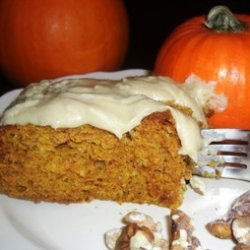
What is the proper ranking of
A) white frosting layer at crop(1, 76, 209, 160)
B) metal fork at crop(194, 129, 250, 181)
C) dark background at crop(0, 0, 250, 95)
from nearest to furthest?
white frosting layer at crop(1, 76, 209, 160) → metal fork at crop(194, 129, 250, 181) → dark background at crop(0, 0, 250, 95)

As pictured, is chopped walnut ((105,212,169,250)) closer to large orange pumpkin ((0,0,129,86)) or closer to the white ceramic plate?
the white ceramic plate

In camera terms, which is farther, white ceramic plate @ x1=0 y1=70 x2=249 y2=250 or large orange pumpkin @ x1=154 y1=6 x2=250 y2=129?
large orange pumpkin @ x1=154 y1=6 x2=250 y2=129

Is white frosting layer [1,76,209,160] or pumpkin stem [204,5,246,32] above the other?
pumpkin stem [204,5,246,32]

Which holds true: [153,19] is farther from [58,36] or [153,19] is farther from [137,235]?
[137,235]

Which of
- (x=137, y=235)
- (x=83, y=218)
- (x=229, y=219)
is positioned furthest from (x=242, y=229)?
(x=83, y=218)

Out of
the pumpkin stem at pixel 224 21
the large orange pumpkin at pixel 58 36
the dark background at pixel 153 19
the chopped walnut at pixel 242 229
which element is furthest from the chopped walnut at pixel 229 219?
the dark background at pixel 153 19

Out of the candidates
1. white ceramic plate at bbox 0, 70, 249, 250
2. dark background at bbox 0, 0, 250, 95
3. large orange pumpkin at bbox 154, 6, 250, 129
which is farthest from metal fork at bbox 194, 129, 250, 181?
dark background at bbox 0, 0, 250, 95

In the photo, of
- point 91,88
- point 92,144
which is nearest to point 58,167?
point 92,144
